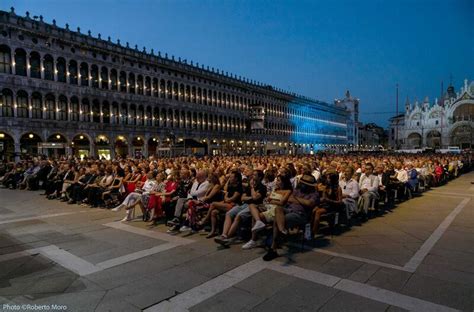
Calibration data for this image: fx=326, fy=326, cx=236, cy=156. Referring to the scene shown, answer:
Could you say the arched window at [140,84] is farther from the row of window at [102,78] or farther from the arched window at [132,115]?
the arched window at [132,115]

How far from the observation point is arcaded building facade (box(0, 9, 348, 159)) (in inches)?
1455

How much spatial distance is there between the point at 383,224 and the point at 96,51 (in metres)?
46.7

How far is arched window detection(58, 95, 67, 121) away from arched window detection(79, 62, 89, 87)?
3.51m

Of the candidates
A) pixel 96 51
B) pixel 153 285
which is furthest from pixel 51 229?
pixel 96 51

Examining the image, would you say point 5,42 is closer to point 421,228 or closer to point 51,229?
point 51,229

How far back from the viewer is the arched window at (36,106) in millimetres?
38562

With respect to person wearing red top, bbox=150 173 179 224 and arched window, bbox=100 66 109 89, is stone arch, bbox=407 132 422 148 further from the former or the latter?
person wearing red top, bbox=150 173 179 224

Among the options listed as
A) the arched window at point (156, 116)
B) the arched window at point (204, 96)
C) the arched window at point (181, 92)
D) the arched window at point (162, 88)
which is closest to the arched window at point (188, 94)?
the arched window at point (181, 92)

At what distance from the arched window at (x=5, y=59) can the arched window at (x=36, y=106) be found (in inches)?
143

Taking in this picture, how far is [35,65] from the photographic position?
39.1 metres

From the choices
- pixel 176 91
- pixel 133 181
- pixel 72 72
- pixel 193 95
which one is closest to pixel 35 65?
pixel 72 72

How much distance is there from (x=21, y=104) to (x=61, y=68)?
713 cm

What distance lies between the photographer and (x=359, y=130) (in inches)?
5861

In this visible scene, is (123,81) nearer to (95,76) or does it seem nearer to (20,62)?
(95,76)
